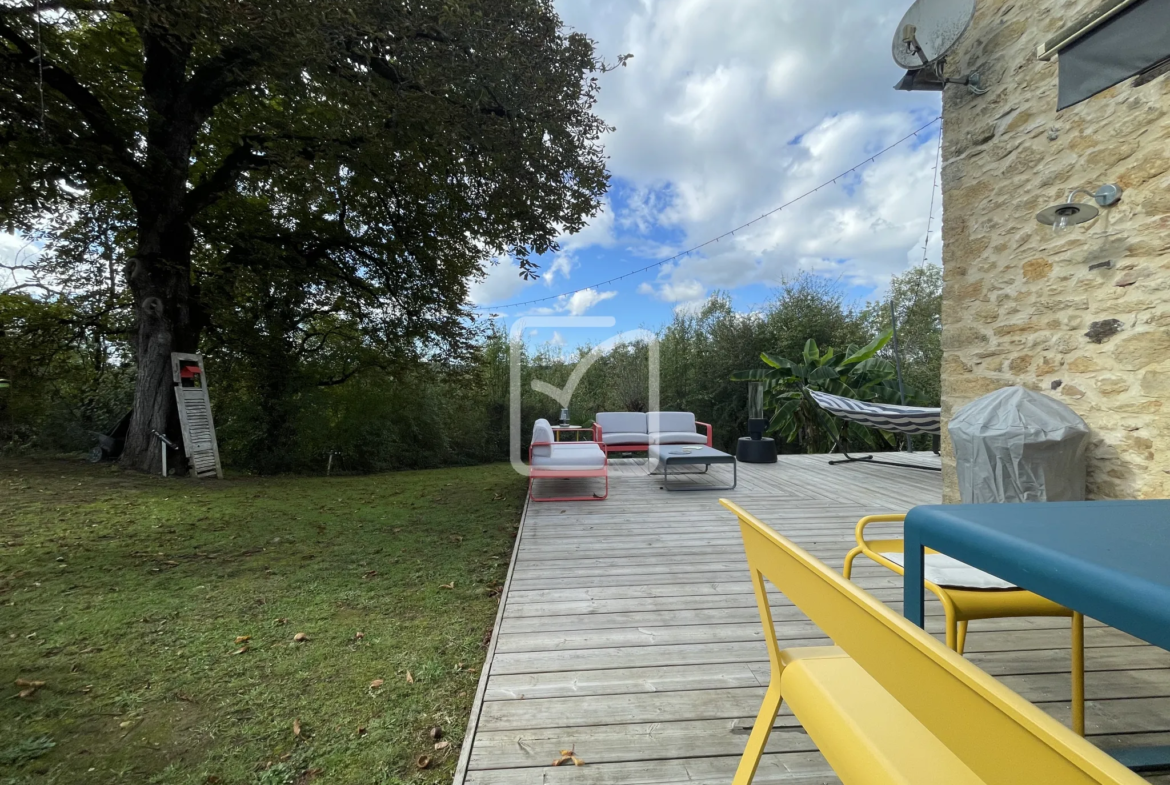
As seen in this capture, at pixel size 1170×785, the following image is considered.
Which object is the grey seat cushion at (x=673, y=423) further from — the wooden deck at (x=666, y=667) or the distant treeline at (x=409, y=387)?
the wooden deck at (x=666, y=667)

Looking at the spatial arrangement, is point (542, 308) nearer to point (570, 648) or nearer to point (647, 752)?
point (570, 648)

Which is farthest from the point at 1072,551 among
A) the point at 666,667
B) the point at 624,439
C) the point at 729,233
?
the point at 729,233

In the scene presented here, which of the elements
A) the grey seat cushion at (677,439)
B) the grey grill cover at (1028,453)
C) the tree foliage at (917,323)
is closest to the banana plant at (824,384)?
the tree foliage at (917,323)

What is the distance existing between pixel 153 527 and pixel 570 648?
4060 millimetres

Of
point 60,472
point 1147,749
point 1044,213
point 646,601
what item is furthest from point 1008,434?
point 60,472

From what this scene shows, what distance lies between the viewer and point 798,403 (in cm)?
891

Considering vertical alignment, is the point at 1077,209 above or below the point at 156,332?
above

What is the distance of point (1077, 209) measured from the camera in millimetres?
2814

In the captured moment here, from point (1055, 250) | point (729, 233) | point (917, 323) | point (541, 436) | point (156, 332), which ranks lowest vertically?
point (541, 436)

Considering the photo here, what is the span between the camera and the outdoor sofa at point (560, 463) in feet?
17.7

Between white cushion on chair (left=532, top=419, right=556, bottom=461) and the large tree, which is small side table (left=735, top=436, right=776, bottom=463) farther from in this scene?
the large tree

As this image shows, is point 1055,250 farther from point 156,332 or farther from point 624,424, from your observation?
point 156,332

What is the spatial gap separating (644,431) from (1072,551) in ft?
22.9

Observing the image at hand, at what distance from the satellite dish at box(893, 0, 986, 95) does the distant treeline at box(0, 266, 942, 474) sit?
6.19 m
